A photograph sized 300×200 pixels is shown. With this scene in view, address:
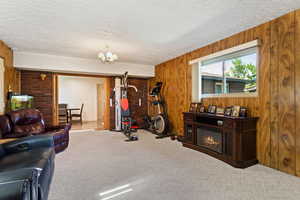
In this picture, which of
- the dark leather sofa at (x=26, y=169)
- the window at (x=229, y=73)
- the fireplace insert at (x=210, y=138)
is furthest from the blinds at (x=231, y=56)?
the dark leather sofa at (x=26, y=169)

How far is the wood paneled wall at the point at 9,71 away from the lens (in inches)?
139

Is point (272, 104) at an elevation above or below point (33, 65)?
below

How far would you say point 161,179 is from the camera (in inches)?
85.4

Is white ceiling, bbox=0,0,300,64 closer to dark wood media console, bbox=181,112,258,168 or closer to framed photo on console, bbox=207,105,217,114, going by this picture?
framed photo on console, bbox=207,105,217,114

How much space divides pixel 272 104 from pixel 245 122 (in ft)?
1.75

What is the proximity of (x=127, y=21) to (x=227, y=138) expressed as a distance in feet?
9.28

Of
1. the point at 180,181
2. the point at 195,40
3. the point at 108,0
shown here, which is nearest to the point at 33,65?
the point at 108,0

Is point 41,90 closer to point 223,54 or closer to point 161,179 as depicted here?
point 161,179

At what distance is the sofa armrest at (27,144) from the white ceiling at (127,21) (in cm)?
190

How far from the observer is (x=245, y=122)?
2623mm

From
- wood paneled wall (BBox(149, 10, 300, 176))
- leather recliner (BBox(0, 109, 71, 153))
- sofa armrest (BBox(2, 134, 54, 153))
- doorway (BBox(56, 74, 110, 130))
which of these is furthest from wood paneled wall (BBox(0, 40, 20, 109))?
wood paneled wall (BBox(149, 10, 300, 176))

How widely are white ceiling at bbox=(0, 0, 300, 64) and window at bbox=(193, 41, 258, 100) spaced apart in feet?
1.40

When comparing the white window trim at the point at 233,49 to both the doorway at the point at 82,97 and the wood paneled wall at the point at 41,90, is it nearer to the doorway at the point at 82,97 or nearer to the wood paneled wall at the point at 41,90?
the wood paneled wall at the point at 41,90

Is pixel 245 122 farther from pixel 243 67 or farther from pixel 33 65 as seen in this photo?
pixel 33 65
